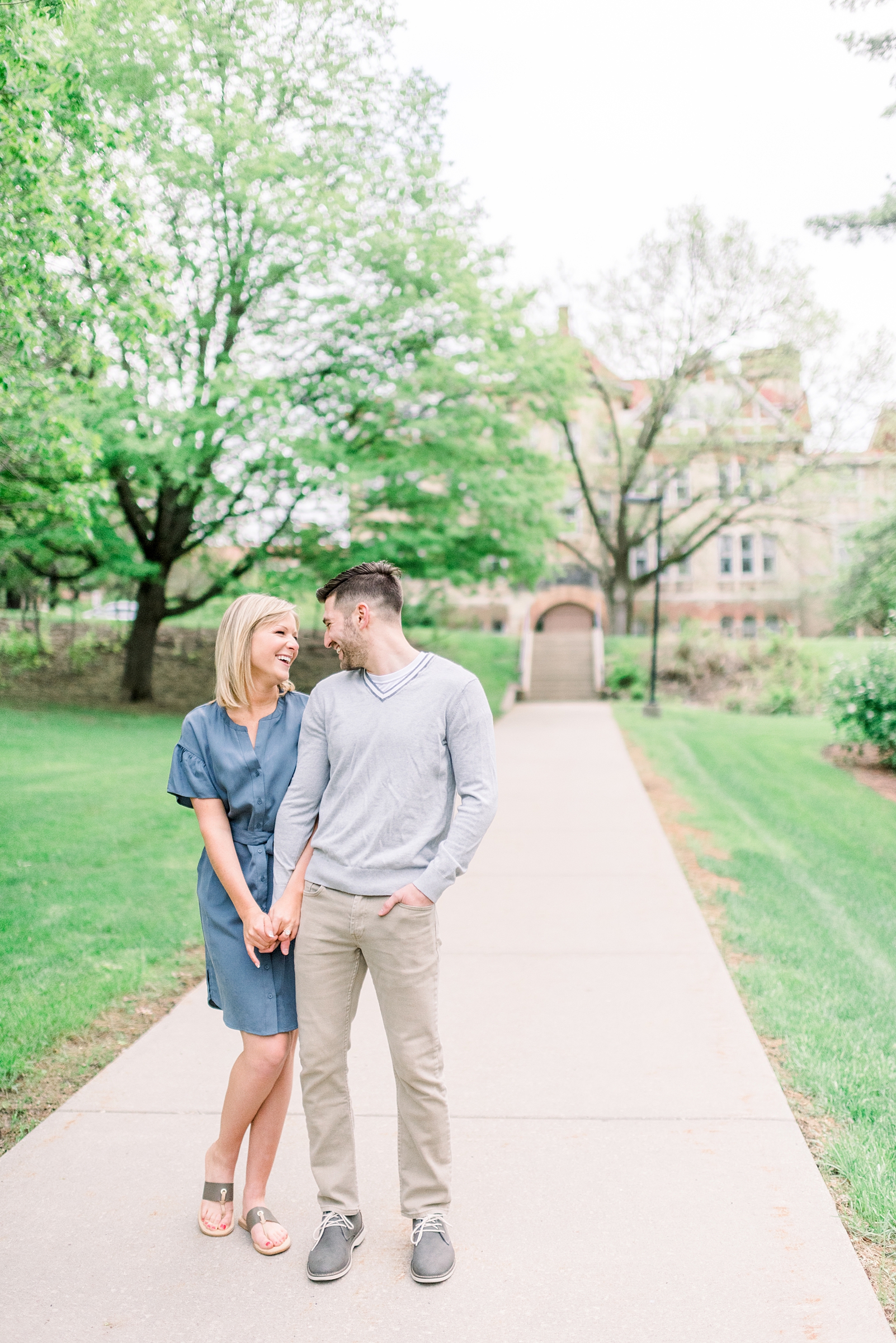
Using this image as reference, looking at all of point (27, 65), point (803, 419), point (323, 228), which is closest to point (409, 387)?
point (323, 228)

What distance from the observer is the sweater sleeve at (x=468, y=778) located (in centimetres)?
294

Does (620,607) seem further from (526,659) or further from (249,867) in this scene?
(249,867)

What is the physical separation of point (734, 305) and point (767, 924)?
28146 mm

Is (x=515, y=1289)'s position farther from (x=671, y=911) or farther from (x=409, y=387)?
(x=409, y=387)

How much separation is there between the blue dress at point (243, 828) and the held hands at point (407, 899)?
0.41m

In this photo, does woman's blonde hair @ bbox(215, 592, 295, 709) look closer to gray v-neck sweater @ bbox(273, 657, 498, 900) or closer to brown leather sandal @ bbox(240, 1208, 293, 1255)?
gray v-neck sweater @ bbox(273, 657, 498, 900)

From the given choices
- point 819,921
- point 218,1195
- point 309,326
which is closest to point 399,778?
point 218,1195

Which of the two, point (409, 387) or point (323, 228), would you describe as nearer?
point (323, 228)

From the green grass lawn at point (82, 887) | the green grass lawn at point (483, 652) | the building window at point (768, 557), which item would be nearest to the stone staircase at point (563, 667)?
the green grass lawn at point (483, 652)

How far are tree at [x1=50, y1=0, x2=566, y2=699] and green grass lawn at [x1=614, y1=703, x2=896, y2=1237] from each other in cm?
592

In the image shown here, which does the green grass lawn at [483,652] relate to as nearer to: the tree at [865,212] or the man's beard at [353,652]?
the tree at [865,212]

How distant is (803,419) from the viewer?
3588 cm

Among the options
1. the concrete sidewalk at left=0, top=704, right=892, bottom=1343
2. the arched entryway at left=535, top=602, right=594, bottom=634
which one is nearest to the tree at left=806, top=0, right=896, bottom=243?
the concrete sidewalk at left=0, top=704, right=892, bottom=1343

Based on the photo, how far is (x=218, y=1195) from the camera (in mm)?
3250
